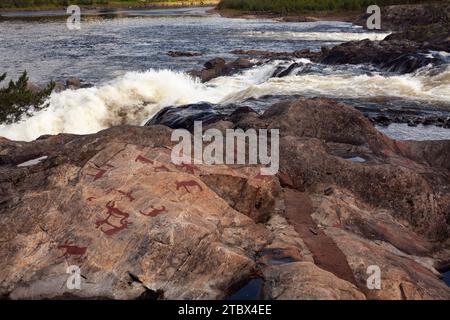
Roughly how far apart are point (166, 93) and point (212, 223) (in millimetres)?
24153

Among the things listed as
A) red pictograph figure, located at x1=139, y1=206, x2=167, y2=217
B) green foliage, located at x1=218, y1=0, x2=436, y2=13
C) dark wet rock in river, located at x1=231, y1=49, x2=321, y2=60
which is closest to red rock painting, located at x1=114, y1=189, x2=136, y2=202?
red pictograph figure, located at x1=139, y1=206, x2=167, y2=217

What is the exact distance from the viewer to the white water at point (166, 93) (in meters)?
25.4

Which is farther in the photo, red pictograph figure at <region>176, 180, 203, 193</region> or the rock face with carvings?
red pictograph figure at <region>176, 180, 203, 193</region>

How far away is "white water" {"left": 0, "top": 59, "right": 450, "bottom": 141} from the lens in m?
25.4

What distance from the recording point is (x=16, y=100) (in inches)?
858

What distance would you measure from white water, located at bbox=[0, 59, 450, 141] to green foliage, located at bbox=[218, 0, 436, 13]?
72.0m

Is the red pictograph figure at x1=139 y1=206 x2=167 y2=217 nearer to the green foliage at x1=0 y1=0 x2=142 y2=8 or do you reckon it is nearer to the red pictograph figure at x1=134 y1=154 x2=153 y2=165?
the red pictograph figure at x1=134 y1=154 x2=153 y2=165

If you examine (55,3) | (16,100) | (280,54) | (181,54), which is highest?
(55,3)

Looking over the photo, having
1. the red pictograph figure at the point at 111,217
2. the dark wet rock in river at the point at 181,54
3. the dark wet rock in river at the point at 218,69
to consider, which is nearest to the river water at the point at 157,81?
the dark wet rock in river at the point at 181,54

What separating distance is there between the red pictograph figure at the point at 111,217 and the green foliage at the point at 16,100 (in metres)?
14.7

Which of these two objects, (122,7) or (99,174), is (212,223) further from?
(122,7)

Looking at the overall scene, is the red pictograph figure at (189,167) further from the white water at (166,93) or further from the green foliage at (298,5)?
the green foliage at (298,5)

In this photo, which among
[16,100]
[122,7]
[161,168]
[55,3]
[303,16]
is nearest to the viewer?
[161,168]

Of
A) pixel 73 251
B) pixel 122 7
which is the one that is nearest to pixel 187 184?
pixel 73 251
